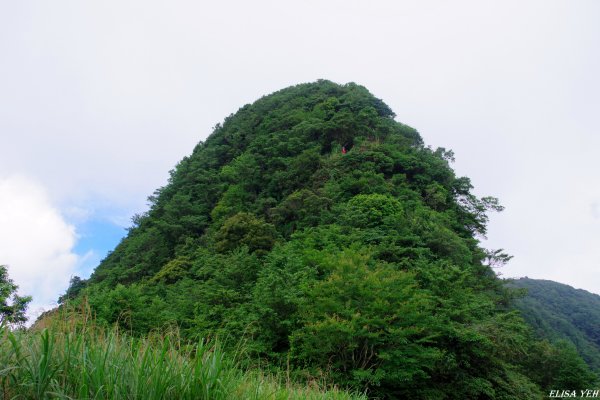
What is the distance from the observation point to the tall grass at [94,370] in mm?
2447

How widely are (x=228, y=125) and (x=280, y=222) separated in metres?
23.3

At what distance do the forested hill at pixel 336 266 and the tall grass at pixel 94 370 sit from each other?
119 cm

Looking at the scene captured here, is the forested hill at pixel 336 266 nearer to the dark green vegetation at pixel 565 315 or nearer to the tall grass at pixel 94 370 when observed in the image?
the tall grass at pixel 94 370

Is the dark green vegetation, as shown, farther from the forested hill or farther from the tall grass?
the tall grass

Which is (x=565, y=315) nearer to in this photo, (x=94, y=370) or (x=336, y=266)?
(x=336, y=266)

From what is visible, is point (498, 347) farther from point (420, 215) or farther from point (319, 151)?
point (319, 151)

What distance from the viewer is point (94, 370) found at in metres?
2.62

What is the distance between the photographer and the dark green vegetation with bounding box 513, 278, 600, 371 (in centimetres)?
3425

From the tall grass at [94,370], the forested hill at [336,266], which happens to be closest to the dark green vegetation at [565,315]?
the forested hill at [336,266]

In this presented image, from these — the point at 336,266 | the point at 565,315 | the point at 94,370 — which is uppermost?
the point at 565,315

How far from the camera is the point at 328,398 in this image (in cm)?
489

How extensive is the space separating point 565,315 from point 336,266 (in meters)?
54.5

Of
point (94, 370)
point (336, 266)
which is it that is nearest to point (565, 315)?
point (336, 266)

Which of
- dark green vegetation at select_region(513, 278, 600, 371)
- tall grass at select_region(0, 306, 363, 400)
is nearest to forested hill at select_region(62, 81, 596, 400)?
tall grass at select_region(0, 306, 363, 400)
